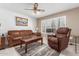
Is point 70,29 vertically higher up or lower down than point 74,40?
higher up

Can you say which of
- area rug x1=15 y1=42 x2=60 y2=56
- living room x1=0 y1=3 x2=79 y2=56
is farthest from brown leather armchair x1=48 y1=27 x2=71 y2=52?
area rug x1=15 y1=42 x2=60 y2=56

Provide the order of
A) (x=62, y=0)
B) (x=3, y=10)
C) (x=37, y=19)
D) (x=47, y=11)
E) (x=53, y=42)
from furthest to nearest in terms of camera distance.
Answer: (x=53, y=42)
(x=37, y=19)
(x=47, y=11)
(x=3, y=10)
(x=62, y=0)

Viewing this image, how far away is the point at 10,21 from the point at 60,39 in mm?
1805

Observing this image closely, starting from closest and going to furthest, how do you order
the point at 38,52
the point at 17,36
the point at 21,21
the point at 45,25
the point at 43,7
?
the point at 43,7 → the point at 38,52 → the point at 45,25 → the point at 21,21 → the point at 17,36

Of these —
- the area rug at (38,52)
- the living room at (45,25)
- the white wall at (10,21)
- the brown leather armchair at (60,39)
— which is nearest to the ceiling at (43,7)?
the living room at (45,25)

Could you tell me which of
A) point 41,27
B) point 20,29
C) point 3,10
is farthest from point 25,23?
point 3,10

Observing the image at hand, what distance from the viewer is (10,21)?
245 cm

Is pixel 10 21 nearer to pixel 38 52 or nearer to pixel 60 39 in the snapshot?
pixel 38 52

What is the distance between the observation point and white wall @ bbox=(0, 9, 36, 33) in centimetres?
228

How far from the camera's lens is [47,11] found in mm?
2412

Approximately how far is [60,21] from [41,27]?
677 mm

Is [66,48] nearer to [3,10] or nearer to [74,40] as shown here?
[74,40]

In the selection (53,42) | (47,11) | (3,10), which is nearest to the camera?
(3,10)

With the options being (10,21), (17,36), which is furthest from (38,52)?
(10,21)
